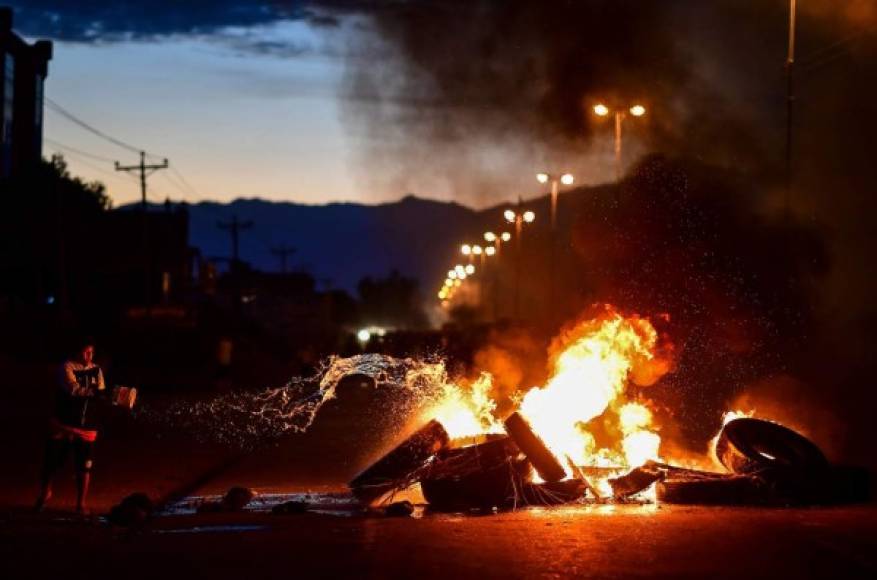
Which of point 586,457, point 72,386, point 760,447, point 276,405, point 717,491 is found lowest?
point 717,491

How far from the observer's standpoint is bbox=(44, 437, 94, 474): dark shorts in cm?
1152

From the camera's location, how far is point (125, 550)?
9250mm

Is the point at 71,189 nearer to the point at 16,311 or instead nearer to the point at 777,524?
the point at 16,311

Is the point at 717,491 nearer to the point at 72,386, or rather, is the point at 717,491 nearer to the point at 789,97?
the point at 72,386

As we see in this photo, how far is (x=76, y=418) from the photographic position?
11.4 meters

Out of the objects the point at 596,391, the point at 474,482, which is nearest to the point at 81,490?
the point at 474,482

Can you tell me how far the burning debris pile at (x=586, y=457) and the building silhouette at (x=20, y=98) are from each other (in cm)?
4703

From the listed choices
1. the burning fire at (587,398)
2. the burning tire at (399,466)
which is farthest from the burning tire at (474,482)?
the burning fire at (587,398)

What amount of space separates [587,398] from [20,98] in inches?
2068

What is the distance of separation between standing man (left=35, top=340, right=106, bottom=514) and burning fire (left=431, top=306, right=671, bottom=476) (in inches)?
161

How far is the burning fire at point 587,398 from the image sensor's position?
45.3 feet

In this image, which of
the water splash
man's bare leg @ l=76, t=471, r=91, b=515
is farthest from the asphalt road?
the water splash

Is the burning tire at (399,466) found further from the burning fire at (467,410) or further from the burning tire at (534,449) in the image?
the burning fire at (467,410)

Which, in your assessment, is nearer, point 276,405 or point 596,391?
point 596,391
